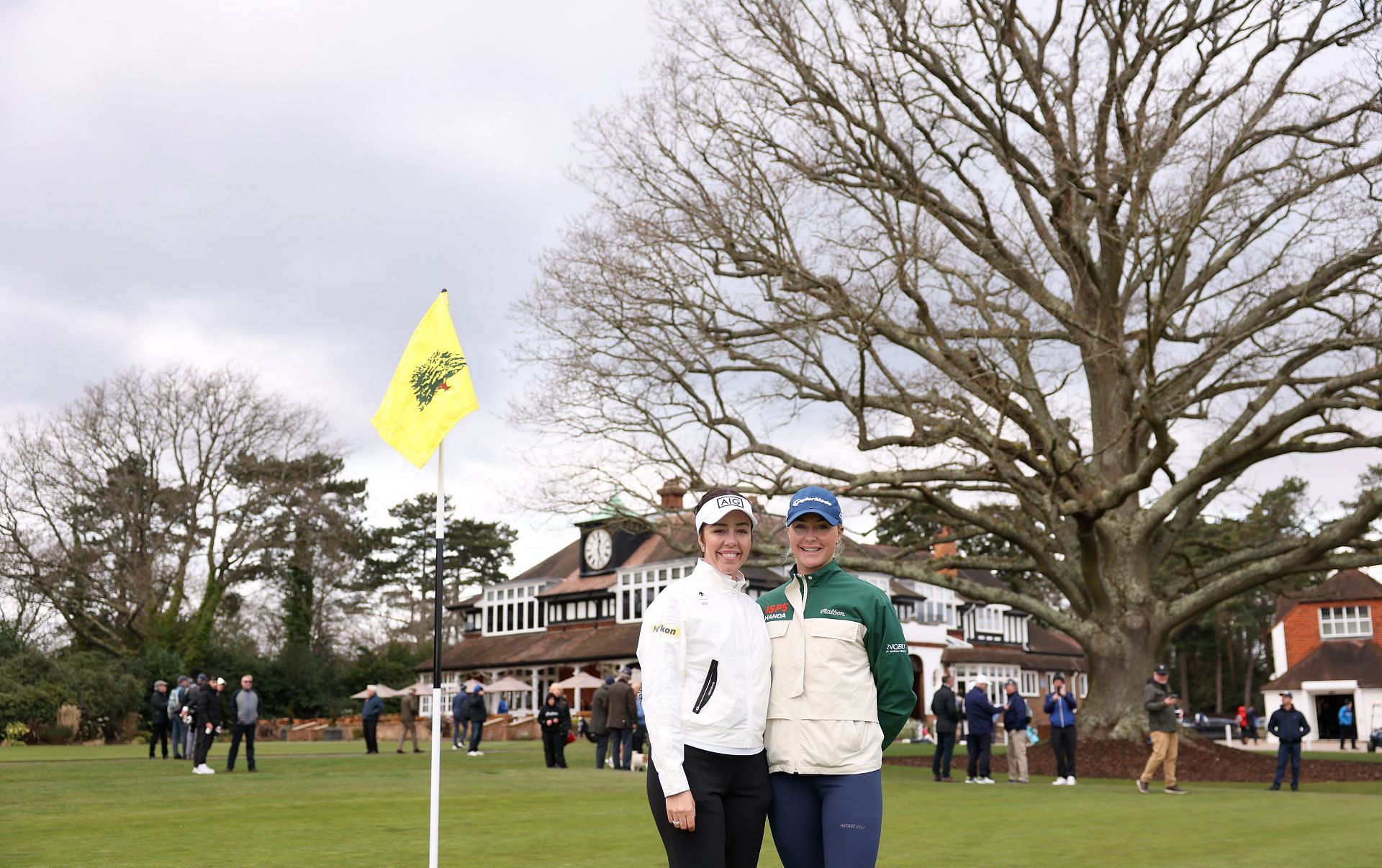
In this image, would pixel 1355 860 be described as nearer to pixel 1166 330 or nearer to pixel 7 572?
pixel 1166 330

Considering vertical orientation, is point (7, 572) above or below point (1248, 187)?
below

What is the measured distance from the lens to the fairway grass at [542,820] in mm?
10555

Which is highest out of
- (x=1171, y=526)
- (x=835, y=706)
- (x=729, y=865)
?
(x=1171, y=526)

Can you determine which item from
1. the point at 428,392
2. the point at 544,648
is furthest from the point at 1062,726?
the point at 544,648

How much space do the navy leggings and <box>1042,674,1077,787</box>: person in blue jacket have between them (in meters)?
17.4

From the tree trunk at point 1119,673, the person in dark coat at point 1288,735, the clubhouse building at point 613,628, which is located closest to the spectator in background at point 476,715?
the tree trunk at point 1119,673

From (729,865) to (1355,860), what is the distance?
827 cm

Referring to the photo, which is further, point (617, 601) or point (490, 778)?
point (617, 601)

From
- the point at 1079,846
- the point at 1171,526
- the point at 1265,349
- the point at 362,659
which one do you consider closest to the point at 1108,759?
the point at 1171,526

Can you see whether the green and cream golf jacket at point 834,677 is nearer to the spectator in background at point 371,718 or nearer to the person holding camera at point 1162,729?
the person holding camera at point 1162,729

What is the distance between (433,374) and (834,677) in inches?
187

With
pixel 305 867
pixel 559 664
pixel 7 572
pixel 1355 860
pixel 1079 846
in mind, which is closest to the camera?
pixel 305 867

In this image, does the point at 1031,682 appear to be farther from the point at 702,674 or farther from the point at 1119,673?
the point at 702,674

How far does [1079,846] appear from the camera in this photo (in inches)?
456
